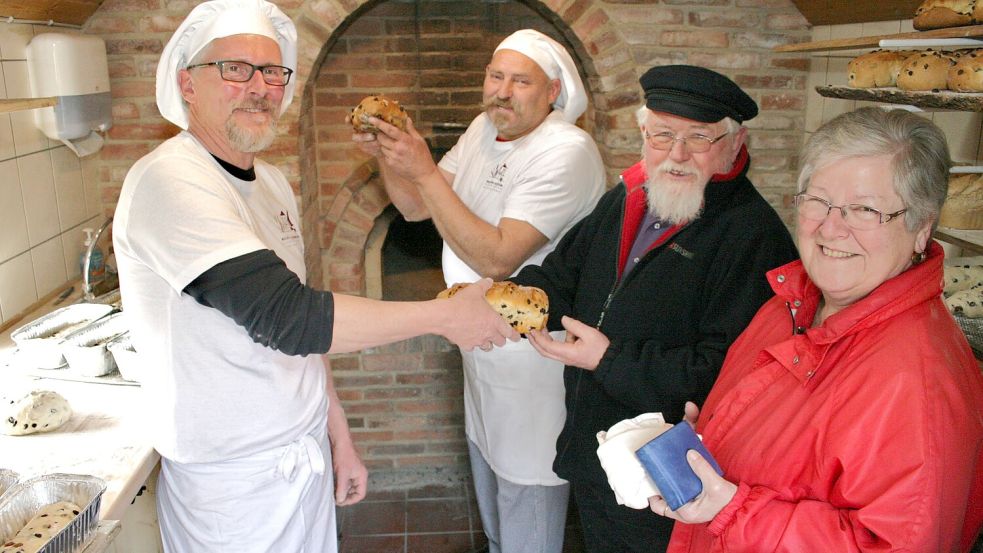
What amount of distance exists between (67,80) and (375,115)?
1072 millimetres

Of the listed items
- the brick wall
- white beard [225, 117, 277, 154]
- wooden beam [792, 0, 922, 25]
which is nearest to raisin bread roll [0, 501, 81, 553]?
white beard [225, 117, 277, 154]

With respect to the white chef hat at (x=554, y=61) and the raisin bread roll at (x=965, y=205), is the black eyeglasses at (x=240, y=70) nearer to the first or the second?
the white chef hat at (x=554, y=61)

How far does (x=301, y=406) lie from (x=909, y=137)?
1258 mm

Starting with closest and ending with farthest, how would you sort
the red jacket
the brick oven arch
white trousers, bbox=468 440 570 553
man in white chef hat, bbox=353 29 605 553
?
the red jacket → man in white chef hat, bbox=353 29 605 553 → white trousers, bbox=468 440 570 553 → the brick oven arch

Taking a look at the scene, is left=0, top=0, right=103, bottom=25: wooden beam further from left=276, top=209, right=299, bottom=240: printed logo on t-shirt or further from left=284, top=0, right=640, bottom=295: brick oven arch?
left=276, top=209, right=299, bottom=240: printed logo on t-shirt

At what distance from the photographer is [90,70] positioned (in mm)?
2525

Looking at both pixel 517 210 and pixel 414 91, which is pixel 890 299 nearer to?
pixel 517 210

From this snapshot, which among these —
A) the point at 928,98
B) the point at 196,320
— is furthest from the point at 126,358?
the point at 928,98

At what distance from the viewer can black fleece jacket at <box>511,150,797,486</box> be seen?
64.6 inches

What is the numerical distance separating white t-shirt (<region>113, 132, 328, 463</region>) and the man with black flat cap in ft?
2.12

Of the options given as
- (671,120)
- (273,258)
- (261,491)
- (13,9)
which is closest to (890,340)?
(671,120)

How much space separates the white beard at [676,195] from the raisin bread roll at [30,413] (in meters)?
1.39

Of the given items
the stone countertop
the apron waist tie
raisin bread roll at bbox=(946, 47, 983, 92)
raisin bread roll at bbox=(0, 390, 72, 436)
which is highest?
raisin bread roll at bbox=(946, 47, 983, 92)

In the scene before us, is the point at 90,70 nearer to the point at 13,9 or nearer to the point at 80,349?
the point at 13,9
